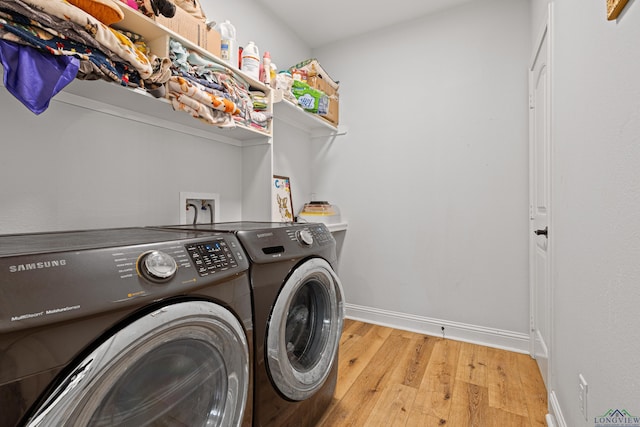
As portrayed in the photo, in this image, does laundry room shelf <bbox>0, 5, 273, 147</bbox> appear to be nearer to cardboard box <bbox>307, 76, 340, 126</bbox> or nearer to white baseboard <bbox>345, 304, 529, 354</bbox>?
cardboard box <bbox>307, 76, 340, 126</bbox>

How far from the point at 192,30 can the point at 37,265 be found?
1.31m

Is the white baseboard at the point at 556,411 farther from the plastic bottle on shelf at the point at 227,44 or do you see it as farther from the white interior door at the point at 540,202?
the plastic bottle on shelf at the point at 227,44

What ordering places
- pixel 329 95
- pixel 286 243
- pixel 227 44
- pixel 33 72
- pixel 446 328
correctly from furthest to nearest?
pixel 329 95 < pixel 446 328 < pixel 227 44 < pixel 286 243 < pixel 33 72

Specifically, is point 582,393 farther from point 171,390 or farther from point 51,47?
point 51,47

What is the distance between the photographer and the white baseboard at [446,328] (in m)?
2.13

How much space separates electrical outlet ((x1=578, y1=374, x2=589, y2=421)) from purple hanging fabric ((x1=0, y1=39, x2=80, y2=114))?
75.5 inches

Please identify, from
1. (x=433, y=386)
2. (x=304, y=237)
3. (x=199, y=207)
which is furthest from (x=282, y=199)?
(x=433, y=386)

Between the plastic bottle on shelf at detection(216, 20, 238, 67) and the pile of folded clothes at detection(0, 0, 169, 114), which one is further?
the plastic bottle on shelf at detection(216, 20, 238, 67)

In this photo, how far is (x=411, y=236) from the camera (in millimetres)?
2480

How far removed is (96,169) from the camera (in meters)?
1.35

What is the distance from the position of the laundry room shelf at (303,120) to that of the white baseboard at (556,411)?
2193mm

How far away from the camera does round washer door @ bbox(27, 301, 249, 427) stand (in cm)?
56

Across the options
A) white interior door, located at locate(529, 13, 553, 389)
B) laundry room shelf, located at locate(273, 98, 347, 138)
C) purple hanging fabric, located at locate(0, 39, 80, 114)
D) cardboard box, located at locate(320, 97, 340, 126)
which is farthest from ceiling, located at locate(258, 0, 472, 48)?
purple hanging fabric, located at locate(0, 39, 80, 114)

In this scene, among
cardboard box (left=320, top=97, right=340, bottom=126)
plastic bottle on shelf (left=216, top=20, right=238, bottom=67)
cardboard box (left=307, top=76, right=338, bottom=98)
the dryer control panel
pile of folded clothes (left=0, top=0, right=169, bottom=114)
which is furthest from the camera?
cardboard box (left=320, top=97, right=340, bottom=126)
